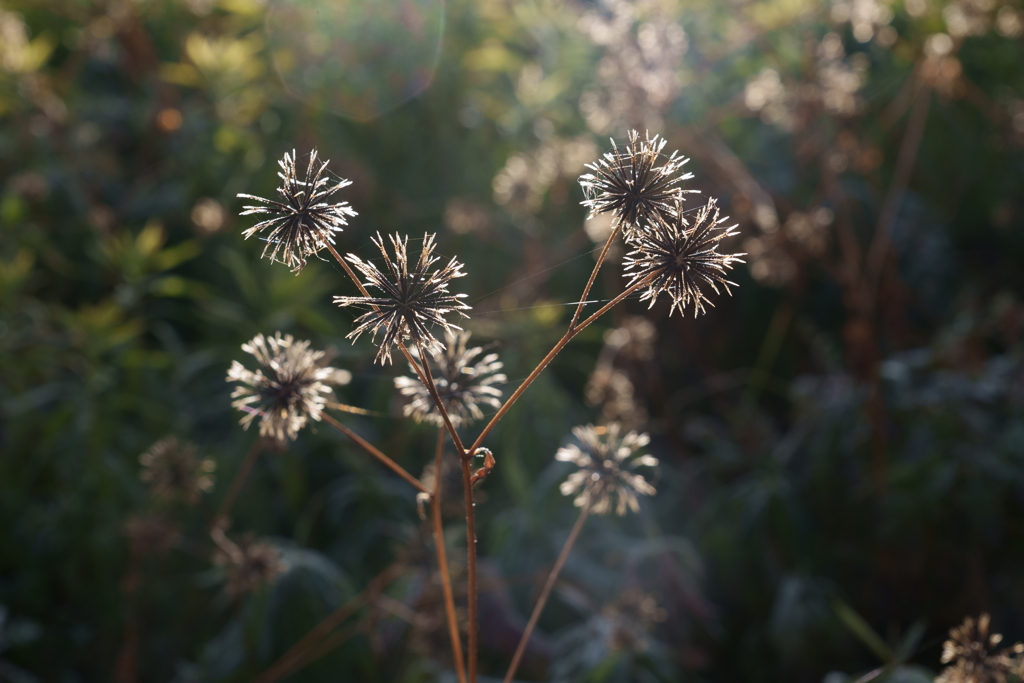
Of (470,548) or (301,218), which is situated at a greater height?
(301,218)

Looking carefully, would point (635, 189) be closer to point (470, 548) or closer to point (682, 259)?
point (682, 259)

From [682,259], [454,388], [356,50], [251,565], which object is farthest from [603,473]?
[356,50]

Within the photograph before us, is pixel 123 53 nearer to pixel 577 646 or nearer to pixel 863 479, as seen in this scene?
pixel 577 646

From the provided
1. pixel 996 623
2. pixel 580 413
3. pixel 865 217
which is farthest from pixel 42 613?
pixel 865 217

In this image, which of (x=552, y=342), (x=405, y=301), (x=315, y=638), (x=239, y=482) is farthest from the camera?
(x=552, y=342)

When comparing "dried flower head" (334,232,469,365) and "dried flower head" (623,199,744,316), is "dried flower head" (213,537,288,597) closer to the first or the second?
"dried flower head" (334,232,469,365)

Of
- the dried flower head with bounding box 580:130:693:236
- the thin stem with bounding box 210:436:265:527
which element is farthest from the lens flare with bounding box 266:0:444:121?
the dried flower head with bounding box 580:130:693:236

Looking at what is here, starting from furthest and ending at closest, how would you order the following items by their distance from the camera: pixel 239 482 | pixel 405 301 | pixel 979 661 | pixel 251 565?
pixel 239 482, pixel 251 565, pixel 979 661, pixel 405 301
